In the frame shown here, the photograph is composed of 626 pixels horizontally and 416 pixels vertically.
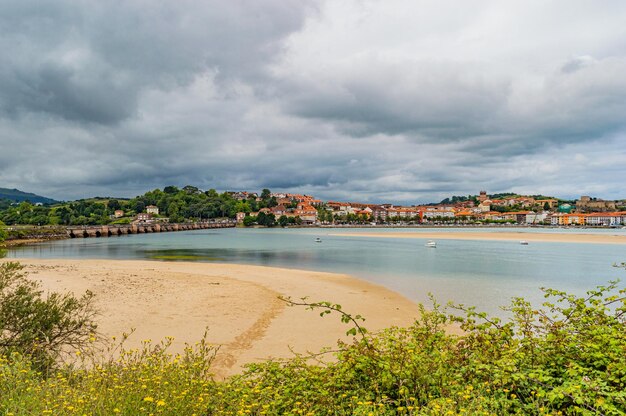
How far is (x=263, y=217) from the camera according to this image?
176250mm

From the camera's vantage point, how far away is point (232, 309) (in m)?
15.2

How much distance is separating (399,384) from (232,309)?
1135 cm

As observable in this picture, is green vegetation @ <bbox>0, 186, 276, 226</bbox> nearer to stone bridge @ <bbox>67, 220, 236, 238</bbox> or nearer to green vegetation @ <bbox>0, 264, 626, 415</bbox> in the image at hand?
stone bridge @ <bbox>67, 220, 236, 238</bbox>

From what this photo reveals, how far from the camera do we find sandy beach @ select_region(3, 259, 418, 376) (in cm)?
1095

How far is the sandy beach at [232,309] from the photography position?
10.9 metres

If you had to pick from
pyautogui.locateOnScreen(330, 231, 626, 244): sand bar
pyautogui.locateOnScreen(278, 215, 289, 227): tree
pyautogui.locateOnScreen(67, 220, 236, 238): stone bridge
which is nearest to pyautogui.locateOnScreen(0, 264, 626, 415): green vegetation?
pyautogui.locateOnScreen(330, 231, 626, 244): sand bar

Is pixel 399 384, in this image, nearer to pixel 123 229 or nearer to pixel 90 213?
pixel 123 229

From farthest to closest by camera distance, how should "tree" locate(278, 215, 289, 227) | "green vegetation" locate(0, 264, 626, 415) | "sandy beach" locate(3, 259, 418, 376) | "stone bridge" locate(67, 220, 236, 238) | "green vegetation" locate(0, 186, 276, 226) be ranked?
"tree" locate(278, 215, 289, 227)
"green vegetation" locate(0, 186, 276, 226)
"stone bridge" locate(67, 220, 236, 238)
"sandy beach" locate(3, 259, 418, 376)
"green vegetation" locate(0, 264, 626, 415)

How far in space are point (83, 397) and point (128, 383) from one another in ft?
1.47

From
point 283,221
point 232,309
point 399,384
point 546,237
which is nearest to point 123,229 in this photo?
point 283,221

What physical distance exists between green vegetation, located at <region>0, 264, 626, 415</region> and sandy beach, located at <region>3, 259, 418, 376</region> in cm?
122

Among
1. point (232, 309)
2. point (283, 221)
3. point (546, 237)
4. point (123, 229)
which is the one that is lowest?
point (546, 237)

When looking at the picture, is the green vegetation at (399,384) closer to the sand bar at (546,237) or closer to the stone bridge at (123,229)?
the sand bar at (546,237)

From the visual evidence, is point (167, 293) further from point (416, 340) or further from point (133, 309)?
point (416, 340)
